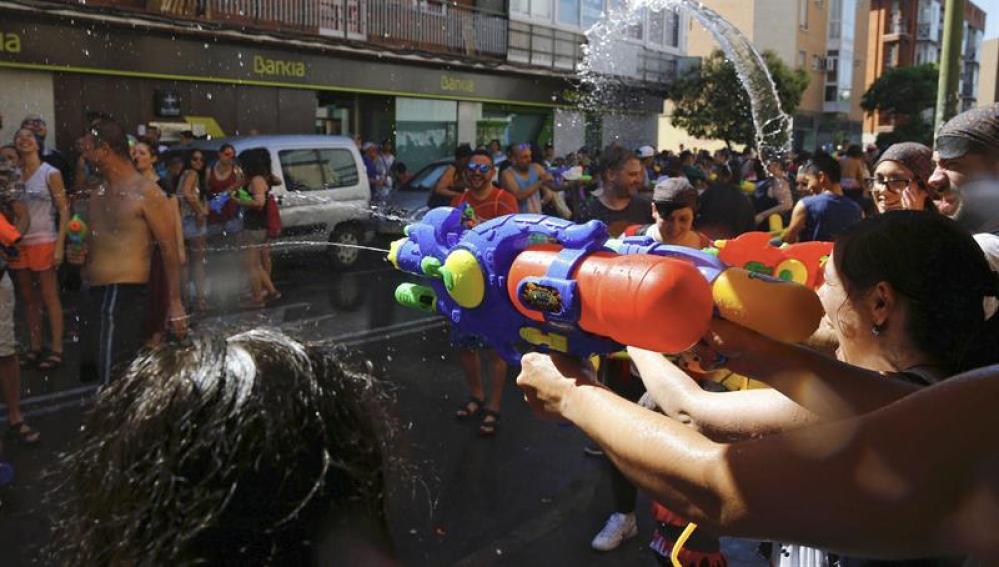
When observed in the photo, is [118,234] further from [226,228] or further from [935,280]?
[935,280]

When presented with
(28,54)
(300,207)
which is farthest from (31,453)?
(28,54)

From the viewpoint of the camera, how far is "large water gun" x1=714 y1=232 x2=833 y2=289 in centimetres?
226

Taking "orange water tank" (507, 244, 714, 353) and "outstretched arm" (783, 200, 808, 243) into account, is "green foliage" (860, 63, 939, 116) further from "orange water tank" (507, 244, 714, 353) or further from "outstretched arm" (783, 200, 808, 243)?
"orange water tank" (507, 244, 714, 353)

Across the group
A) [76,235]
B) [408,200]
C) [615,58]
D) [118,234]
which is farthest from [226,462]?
[615,58]

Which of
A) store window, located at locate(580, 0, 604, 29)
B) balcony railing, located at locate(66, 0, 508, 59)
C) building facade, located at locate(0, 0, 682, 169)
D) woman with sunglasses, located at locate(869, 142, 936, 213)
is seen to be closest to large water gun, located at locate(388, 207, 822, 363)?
woman with sunglasses, located at locate(869, 142, 936, 213)

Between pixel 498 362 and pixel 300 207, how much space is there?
559 cm

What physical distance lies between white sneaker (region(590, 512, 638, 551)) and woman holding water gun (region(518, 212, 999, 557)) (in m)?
2.12

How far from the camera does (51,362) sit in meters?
6.27

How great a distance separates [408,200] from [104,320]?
738 cm

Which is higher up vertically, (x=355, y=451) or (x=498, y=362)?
(x=355, y=451)

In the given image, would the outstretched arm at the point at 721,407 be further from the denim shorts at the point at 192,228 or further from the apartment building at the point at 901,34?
the apartment building at the point at 901,34

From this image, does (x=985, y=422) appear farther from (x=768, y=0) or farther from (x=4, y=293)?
(x=768, y=0)

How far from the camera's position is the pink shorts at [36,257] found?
5.97 metres

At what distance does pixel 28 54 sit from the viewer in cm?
1255
